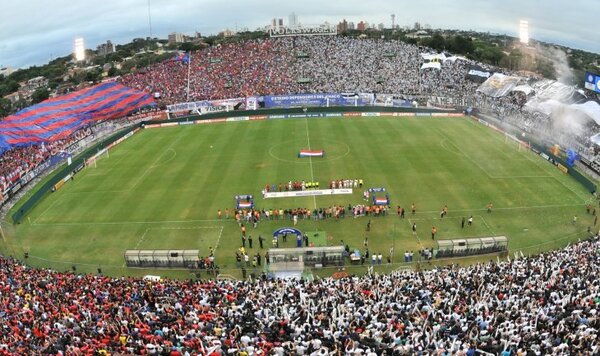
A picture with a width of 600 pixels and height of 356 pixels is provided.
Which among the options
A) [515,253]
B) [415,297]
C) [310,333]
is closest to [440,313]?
[415,297]

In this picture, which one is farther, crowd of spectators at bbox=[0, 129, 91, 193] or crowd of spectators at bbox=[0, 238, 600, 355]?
crowd of spectators at bbox=[0, 129, 91, 193]

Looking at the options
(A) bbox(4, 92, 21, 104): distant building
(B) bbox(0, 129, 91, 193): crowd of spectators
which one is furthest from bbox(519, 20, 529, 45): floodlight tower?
(A) bbox(4, 92, 21, 104): distant building

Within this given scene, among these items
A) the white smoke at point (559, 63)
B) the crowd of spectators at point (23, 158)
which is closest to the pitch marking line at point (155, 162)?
the crowd of spectators at point (23, 158)

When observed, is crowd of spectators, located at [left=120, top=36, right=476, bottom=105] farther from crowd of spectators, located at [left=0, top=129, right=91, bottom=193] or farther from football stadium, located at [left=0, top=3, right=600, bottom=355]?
crowd of spectators, located at [left=0, top=129, right=91, bottom=193]

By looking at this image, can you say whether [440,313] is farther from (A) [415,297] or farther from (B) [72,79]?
(B) [72,79]

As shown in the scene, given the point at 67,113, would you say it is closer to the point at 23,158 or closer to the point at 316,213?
the point at 23,158

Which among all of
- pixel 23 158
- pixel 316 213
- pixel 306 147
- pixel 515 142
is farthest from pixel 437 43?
pixel 23 158
